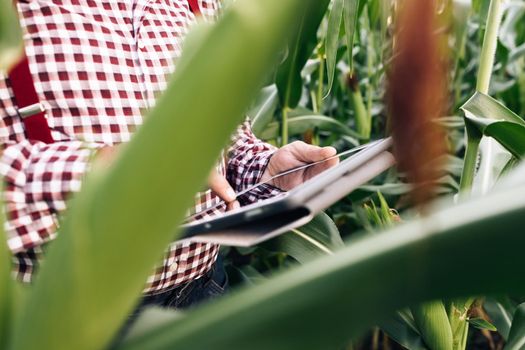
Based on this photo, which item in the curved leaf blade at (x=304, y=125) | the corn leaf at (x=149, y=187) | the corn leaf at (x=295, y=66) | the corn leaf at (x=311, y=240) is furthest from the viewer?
the curved leaf blade at (x=304, y=125)

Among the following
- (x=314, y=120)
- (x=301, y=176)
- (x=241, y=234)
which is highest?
(x=241, y=234)

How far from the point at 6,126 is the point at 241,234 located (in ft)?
1.20

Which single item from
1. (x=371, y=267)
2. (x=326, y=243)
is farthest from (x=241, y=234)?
(x=326, y=243)

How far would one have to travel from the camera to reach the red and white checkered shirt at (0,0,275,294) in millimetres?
514

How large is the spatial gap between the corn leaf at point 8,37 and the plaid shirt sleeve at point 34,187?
28 cm

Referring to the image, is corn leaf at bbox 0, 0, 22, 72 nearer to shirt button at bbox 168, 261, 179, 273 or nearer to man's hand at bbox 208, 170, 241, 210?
man's hand at bbox 208, 170, 241, 210

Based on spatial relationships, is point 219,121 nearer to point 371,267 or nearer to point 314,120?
point 371,267

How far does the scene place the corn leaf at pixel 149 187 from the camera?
0.52ft

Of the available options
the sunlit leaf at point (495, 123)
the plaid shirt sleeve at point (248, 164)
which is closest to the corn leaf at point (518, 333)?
the sunlit leaf at point (495, 123)

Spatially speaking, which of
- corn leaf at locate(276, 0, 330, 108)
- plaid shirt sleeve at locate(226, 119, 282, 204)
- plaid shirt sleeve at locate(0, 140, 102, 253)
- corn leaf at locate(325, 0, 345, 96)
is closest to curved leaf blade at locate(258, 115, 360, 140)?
corn leaf at locate(276, 0, 330, 108)

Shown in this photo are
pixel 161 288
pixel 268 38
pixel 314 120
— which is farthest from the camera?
pixel 314 120

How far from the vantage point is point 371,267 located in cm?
17

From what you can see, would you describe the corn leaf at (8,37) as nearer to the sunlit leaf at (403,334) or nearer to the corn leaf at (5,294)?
the corn leaf at (5,294)

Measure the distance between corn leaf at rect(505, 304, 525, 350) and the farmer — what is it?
0.29 metres
